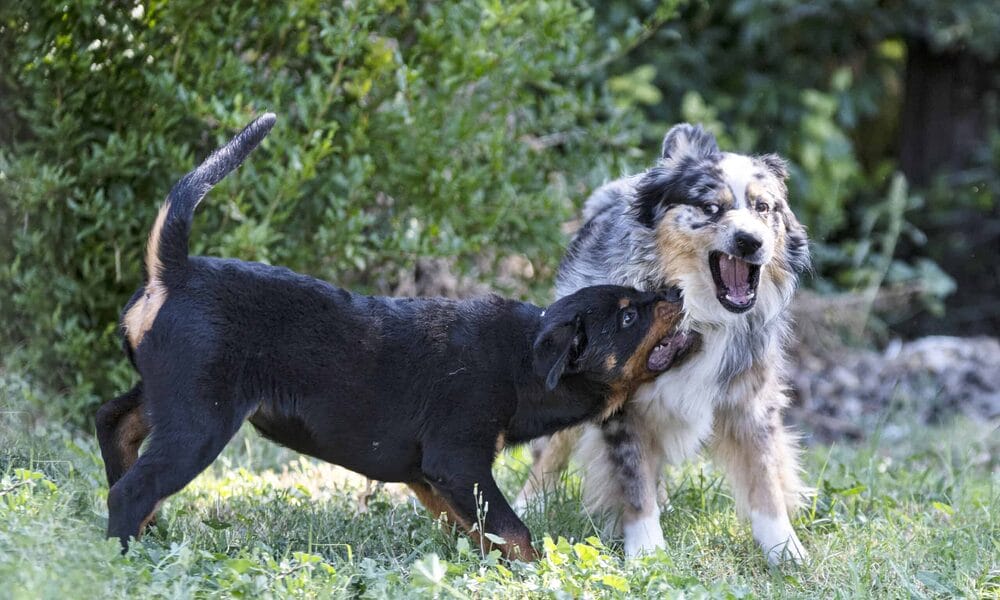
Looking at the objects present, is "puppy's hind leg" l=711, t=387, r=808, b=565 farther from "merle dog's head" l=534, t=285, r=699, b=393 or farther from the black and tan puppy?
"merle dog's head" l=534, t=285, r=699, b=393

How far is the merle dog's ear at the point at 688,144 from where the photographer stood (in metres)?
4.98

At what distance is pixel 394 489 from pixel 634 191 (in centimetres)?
185

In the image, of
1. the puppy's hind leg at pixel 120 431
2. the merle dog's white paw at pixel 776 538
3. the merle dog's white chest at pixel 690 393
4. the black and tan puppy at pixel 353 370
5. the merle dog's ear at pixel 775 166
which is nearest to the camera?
the black and tan puppy at pixel 353 370

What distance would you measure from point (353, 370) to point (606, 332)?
3.19ft

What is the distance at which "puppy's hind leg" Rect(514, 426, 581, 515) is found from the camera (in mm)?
5430

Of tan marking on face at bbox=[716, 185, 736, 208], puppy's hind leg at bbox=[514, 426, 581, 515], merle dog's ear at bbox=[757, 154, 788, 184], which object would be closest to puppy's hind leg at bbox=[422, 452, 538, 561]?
puppy's hind leg at bbox=[514, 426, 581, 515]

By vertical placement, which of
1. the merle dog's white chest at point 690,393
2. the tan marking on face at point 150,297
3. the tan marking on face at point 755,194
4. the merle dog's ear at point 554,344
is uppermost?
the tan marking on face at point 150,297

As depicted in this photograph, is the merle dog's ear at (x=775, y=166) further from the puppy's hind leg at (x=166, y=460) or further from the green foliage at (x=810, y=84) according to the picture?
the green foliage at (x=810, y=84)

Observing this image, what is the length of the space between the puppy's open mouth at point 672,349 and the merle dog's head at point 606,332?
0.09 ft

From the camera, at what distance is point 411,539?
15.2ft

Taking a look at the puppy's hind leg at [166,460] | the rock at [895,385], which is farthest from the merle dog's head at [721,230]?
the rock at [895,385]

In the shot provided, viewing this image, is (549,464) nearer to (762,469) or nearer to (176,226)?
(762,469)

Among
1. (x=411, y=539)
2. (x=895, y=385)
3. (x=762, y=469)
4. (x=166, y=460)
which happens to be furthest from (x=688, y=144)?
(x=895, y=385)

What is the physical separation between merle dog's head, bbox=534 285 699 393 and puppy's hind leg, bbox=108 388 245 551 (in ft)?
4.08
